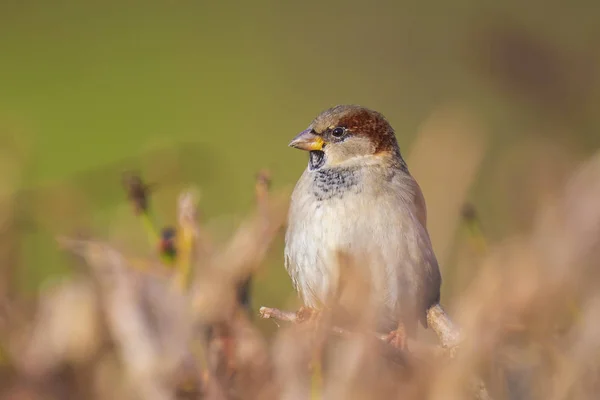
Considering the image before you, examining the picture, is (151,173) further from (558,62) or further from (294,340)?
(558,62)

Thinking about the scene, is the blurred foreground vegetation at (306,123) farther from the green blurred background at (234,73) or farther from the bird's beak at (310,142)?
the bird's beak at (310,142)

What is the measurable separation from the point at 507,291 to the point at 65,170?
2.72m

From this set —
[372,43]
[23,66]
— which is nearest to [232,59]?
[372,43]

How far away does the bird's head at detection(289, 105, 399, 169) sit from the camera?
1657mm

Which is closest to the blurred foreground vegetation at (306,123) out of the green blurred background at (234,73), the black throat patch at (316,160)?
the green blurred background at (234,73)

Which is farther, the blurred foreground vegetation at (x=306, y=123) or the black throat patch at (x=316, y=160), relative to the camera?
the black throat patch at (x=316, y=160)

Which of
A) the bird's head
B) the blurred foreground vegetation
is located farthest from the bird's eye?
the blurred foreground vegetation

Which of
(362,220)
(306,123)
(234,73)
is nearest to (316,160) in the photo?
(362,220)

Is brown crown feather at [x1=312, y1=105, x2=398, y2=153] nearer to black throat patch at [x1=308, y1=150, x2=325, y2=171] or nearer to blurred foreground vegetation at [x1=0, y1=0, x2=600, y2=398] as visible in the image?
black throat patch at [x1=308, y1=150, x2=325, y2=171]

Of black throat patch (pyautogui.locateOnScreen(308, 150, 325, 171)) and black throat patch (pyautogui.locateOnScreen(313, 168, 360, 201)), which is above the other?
black throat patch (pyautogui.locateOnScreen(308, 150, 325, 171))

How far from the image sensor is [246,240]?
2.68 ft

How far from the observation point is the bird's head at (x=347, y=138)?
166 centimetres

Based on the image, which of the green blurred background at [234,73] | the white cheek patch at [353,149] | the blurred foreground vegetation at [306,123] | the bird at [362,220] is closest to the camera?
the blurred foreground vegetation at [306,123]

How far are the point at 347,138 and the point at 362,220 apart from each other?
0.22 metres
